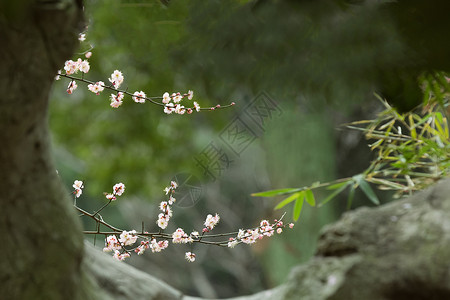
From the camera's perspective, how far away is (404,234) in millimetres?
690

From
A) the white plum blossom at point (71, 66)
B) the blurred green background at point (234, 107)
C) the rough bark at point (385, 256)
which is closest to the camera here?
the blurred green background at point (234, 107)

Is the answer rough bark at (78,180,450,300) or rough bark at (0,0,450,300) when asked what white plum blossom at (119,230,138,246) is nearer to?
rough bark at (0,0,450,300)

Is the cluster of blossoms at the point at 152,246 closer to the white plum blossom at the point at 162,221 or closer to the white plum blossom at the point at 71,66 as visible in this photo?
the white plum blossom at the point at 162,221

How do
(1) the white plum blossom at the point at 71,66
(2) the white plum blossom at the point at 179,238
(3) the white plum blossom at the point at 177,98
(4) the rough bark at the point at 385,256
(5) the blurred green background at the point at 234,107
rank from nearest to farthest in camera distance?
1. (5) the blurred green background at the point at 234,107
2. (4) the rough bark at the point at 385,256
3. (1) the white plum blossom at the point at 71,66
4. (2) the white plum blossom at the point at 179,238
5. (3) the white plum blossom at the point at 177,98

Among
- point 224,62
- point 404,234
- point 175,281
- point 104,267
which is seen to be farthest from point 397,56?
point 175,281

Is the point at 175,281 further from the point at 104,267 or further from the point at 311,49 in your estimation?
the point at 311,49

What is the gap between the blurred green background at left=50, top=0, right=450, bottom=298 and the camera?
44cm

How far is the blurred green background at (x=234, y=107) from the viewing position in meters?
0.44

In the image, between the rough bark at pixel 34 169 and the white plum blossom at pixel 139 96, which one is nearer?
the rough bark at pixel 34 169

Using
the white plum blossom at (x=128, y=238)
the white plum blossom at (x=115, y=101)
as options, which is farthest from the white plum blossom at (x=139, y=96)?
the white plum blossom at (x=128, y=238)

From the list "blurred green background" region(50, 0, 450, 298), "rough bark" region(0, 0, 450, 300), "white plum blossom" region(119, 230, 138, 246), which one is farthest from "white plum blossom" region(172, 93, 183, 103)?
"rough bark" region(0, 0, 450, 300)

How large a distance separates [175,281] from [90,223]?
61.8 inches

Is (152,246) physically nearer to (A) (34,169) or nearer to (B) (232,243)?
(B) (232,243)

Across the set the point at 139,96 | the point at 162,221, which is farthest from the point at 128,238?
the point at 139,96
